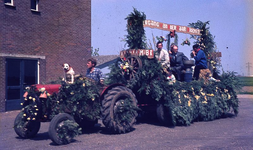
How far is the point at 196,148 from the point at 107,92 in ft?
8.37

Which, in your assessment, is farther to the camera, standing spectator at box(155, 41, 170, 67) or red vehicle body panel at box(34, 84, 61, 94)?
standing spectator at box(155, 41, 170, 67)

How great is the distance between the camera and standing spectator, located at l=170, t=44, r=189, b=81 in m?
9.41

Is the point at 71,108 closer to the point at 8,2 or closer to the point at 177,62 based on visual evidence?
the point at 177,62

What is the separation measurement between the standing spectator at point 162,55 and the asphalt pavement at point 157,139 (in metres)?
1.90

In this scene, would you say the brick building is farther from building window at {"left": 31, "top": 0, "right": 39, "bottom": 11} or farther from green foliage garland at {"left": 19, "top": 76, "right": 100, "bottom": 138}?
green foliage garland at {"left": 19, "top": 76, "right": 100, "bottom": 138}

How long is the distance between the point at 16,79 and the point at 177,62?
8.41 m

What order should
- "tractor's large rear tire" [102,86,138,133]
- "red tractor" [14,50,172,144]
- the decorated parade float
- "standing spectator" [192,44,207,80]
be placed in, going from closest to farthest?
"red tractor" [14,50,172,144], the decorated parade float, "tractor's large rear tire" [102,86,138,133], "standing spectator" [192,44,207,80]

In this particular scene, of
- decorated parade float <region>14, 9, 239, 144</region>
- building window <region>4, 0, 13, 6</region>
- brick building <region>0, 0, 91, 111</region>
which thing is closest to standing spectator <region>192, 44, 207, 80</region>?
decorated parade float <region>14, 9, 239, 144</region>

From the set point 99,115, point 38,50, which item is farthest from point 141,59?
point 38,50

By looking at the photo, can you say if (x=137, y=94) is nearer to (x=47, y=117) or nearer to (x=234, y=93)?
(x=47, y=117)

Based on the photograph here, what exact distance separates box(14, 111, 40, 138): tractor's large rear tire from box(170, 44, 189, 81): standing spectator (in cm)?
475

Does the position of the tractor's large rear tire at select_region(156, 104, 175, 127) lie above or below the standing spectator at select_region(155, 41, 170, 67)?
below

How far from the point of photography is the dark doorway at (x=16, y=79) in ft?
44.9

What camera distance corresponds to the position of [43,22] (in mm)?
15516
